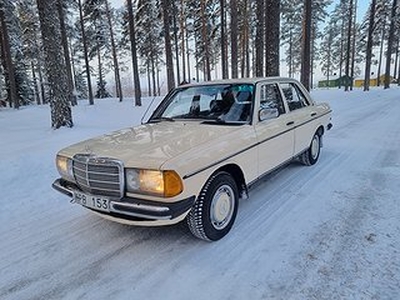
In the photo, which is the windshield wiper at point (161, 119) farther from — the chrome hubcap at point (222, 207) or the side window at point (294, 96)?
the side window at point (294, 96)

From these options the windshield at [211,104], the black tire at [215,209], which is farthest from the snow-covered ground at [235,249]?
the windshield at [211,104]

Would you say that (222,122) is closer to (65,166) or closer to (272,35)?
(65,166)

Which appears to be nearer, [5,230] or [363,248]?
[363,248]

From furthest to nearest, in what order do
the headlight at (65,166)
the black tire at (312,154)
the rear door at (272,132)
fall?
the black tire at (312,154), the rear door at (272,132), the headlight at (65,166)

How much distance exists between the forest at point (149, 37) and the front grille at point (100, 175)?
5.62 m

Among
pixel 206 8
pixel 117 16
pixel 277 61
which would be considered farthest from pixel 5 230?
pixel 117 16

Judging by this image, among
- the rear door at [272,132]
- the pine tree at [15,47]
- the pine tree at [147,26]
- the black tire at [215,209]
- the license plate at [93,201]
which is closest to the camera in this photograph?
the license plate at [93,201]

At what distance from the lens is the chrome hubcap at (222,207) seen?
10.6 ft

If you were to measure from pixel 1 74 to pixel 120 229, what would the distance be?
30179 mm

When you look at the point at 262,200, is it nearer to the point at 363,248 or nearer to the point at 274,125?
the point at 274,125

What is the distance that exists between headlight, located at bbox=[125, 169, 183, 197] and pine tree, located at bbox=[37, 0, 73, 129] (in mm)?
7032

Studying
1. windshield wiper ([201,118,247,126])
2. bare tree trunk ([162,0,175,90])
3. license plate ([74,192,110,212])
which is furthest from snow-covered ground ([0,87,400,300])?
bare tree trunk ([162,0,175,90])

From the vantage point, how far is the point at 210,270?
2.78 m

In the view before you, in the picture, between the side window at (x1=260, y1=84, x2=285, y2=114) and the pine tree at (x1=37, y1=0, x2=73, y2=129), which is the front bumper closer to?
the side window at (x1=260, y1=84, x2=285, y2=114)
